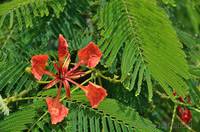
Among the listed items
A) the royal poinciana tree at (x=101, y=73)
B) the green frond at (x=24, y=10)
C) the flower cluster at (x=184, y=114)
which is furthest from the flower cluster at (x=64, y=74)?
the flower cluster at (x=184, y=114)

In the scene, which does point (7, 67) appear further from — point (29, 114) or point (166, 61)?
point (166, 61)

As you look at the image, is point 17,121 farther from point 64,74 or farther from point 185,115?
point 185,115

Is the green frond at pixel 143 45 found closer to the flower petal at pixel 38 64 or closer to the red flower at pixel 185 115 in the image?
the flower petal at pixel 38 64


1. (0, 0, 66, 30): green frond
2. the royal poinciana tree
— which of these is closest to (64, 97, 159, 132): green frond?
the royal poinciana tree

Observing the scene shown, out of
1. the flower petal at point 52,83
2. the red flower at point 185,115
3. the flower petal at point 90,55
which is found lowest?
the red flower at point 185,115

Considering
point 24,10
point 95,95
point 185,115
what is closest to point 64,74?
point 95,95

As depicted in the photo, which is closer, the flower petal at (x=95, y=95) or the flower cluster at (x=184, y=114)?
the flower petal at (x=95, y=95)

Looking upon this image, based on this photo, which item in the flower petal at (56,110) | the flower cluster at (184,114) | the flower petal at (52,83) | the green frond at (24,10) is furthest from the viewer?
the flower cluster at (184,114)

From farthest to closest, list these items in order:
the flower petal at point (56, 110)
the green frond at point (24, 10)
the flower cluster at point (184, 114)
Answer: the flower cluster at point (184, 114) → the green frond at point (24, 10) → the flower petal at point (56, 110)
